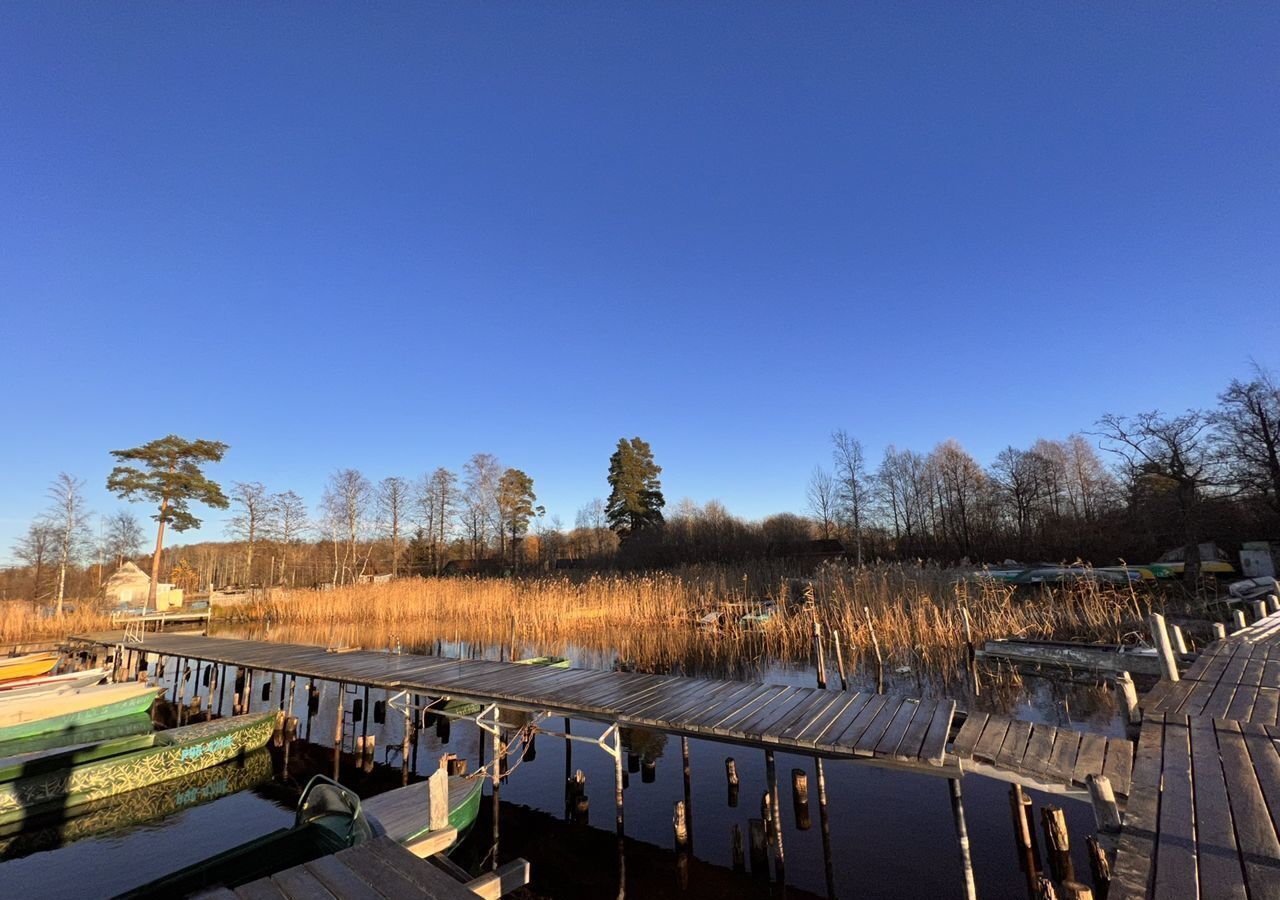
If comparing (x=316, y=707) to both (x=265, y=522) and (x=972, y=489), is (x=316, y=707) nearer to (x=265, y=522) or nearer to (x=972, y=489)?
(x=265, y=522)

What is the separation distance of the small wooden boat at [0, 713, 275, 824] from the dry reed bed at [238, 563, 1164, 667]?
29.1 feet

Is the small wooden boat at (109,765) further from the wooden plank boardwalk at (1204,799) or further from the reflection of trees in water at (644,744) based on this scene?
the wooden plank boardwalk at (1204,799)

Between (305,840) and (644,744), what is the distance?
273 inches

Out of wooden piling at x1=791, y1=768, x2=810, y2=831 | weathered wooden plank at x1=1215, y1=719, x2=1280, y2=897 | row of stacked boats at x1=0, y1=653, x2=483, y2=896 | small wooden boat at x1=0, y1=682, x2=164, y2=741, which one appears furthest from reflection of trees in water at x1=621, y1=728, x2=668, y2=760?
small wooden boat at x1=0, y1=682, x2=164, y2=741

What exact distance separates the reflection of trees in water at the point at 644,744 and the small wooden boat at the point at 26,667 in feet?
48.7

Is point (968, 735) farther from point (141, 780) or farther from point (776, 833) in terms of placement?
point (141, 780)

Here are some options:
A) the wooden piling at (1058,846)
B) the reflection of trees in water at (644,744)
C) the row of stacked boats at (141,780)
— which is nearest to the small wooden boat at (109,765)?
the row of stacked boats at (141,780)

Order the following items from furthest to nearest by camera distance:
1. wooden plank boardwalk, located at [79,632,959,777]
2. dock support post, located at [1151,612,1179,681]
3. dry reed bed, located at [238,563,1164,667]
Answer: dry reed bed, located at [238,563,1164,667] < dock support post, located at [1151,612,1179,681] < wooden plank boardwalk, located at [79,632,959,777]

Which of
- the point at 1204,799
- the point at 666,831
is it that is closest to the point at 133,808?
the point at 666,831

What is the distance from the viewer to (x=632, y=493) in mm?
48312

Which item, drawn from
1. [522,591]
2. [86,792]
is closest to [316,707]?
[86,792]

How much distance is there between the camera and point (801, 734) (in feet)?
18.2

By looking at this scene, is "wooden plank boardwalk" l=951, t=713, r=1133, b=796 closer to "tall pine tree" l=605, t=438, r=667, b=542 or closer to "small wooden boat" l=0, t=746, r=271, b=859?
"small wooden boat" l=0, t=746, r=271, b=859

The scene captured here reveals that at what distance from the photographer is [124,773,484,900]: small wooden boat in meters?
4.20
